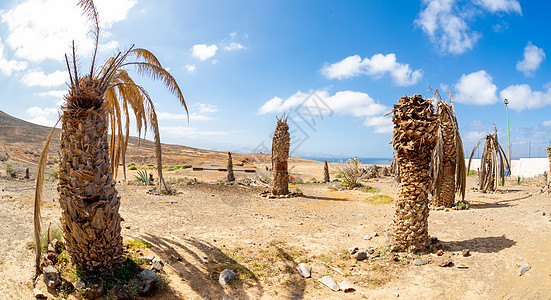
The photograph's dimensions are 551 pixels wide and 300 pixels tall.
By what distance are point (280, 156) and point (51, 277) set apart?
1001 centimetres

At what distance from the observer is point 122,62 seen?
4.48 meters

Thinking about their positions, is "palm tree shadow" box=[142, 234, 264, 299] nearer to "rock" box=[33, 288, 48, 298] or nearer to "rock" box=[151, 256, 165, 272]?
"rock" box=[151, 256, 165, 272]

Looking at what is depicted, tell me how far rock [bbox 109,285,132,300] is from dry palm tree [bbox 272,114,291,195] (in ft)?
31.5

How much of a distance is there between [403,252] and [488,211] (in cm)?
522

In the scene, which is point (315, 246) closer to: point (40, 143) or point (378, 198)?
point (378, 198)

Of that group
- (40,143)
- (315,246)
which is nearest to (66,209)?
(315,246)

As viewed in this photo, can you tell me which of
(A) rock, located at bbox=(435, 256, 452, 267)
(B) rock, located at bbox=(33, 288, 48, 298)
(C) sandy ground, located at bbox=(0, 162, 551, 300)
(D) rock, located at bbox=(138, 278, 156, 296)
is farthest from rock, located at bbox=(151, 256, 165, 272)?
(A) rock, located at bbox=(435, 256, 452, 267)

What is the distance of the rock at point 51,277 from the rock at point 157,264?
3.98 feet

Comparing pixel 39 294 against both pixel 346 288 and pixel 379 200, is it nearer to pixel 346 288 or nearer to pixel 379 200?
pixel 346 288

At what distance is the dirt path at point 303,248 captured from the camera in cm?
425

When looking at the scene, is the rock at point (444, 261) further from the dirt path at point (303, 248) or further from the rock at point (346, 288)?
the rock at point (346, 288)

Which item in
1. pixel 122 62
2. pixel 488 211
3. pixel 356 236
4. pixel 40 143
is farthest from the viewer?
pixel 40 143

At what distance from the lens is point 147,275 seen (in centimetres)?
427

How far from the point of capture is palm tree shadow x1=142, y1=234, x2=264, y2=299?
4.35m
